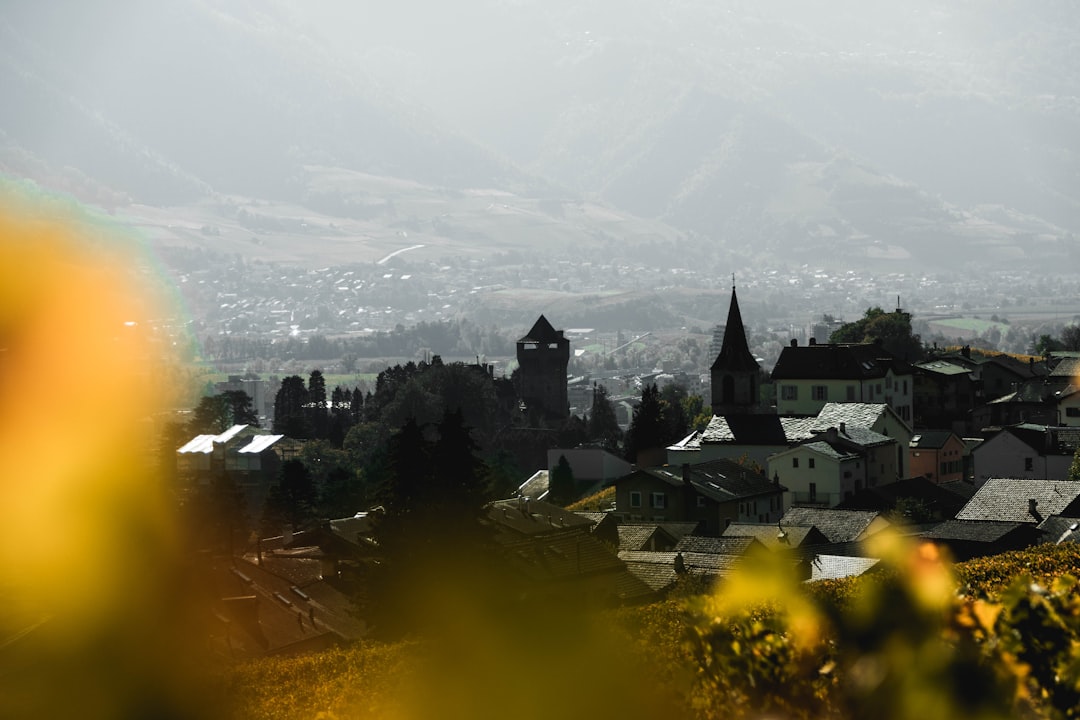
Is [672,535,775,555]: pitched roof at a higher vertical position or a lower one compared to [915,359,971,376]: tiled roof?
higher

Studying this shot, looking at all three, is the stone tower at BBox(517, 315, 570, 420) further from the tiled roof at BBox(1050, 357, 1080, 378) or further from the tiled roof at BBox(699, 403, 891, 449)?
the tiled roof at BBox(699, 403, 891, 449)

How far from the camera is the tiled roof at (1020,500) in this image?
47.6m

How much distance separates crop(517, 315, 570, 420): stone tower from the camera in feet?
476

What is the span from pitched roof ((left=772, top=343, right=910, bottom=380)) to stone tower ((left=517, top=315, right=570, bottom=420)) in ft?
209

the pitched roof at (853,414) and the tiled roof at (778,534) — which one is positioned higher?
the pitched roof at (853,414)

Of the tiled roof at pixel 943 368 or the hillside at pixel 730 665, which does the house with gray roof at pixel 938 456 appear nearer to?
the tiled roof at pixel 943 368

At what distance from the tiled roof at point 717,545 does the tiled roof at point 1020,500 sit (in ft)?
23.3

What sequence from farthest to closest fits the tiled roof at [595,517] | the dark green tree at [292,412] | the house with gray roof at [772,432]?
the dark green tree at [292,412] < the house with gray roof at [772,432] < the tiled roof at [595,517]

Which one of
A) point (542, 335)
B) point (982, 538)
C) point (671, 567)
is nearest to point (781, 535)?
point (982, 538)

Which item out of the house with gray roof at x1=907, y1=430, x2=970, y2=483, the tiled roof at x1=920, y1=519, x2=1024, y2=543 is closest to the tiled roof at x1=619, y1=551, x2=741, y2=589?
the tiled roof at x1=920, y1=519, x2=1024, y2=543

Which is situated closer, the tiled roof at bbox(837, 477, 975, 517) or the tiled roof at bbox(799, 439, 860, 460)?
the tiled roof at bbox(837, 477, 975, 517)

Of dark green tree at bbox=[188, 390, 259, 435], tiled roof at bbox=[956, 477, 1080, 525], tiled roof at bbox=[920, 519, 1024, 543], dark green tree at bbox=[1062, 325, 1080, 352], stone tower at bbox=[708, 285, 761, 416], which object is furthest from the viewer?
dark green tree at bbox=[1062, 325, 1080, 352]

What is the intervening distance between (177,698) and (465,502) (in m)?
18.1

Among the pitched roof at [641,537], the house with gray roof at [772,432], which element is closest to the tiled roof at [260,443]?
the house with gray roof at [772,432]
